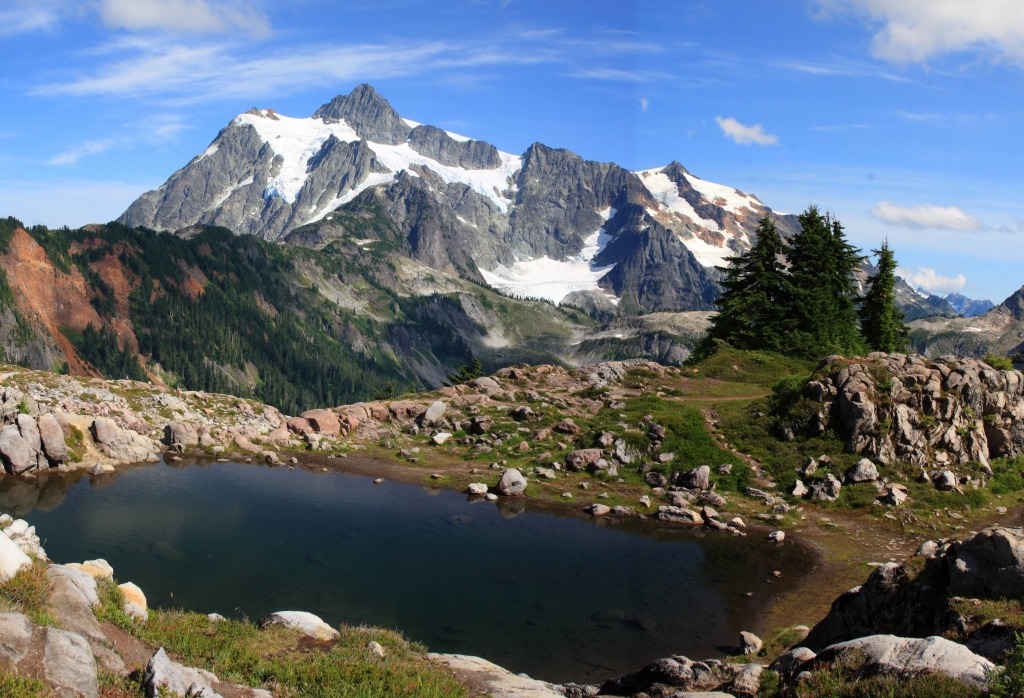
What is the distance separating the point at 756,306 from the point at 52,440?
75386mm

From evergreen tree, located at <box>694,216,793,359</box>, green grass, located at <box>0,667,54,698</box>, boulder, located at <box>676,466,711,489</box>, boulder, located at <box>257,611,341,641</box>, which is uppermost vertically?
evergreen tree, located at <box>694,216,793,359</box>

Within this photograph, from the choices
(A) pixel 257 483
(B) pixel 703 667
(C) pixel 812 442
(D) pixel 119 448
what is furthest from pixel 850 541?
(D) pixel 119 448

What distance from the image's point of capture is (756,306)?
291 feet

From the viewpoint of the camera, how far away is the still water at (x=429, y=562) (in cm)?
3106

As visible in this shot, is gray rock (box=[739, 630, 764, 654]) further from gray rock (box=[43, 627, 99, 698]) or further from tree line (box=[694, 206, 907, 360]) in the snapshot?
tree line (box=[694, 206, 907, 360])

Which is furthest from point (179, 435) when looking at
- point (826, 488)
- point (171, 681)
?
point (826, 488)

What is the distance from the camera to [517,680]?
2238cm

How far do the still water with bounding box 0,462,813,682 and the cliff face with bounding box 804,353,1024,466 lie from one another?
588 inches

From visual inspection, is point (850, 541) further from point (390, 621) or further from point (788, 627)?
point (390, 621)

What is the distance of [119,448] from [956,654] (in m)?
61.7

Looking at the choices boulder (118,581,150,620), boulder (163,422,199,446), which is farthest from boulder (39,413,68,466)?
boulder (118,581,150,620)

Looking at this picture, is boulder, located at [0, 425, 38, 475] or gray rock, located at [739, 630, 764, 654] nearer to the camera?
gray rock, located at [739, 630, 764, 654]

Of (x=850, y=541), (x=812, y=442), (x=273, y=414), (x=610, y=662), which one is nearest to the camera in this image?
(x=610, y=662)

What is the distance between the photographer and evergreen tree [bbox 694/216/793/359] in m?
86.1
